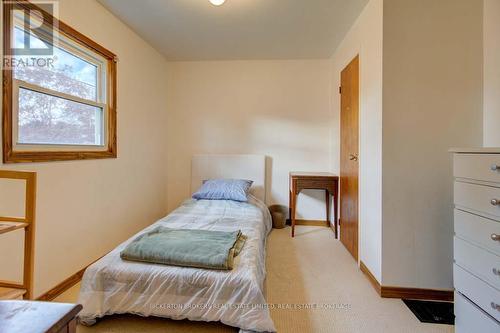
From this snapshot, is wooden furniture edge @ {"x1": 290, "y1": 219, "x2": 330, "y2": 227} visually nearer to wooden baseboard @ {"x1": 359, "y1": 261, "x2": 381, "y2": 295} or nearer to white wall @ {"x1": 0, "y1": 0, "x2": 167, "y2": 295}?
wooden baseboard @ {"x1": 359, "y1": 261, "x2": 381, "y2": 295}

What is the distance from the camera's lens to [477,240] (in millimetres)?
1223

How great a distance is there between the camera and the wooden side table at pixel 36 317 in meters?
0.51

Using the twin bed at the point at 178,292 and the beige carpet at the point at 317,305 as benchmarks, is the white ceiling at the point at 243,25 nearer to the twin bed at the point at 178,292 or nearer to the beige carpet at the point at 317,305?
the twin bed at the point at 178,292

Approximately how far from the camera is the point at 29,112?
1.67m

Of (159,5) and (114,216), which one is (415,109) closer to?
(159,5)

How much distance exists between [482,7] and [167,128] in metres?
3.52

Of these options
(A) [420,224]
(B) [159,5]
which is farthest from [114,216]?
(A) [420,224]

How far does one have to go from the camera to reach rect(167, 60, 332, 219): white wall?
11.5 ft

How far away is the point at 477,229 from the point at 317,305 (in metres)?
1.06

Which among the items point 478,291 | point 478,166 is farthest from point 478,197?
point 478,291

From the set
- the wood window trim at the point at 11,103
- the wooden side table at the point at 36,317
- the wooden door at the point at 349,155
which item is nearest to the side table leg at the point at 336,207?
the wooden door at the point at 349,155

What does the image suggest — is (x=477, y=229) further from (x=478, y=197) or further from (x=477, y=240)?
(x=478, y=197)

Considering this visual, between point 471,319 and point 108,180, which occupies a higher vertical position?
point 108,180

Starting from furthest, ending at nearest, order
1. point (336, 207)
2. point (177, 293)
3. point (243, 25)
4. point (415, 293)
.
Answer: point (336, 207)
point (243, 25)
point (415, 293)
point (177, 293)
